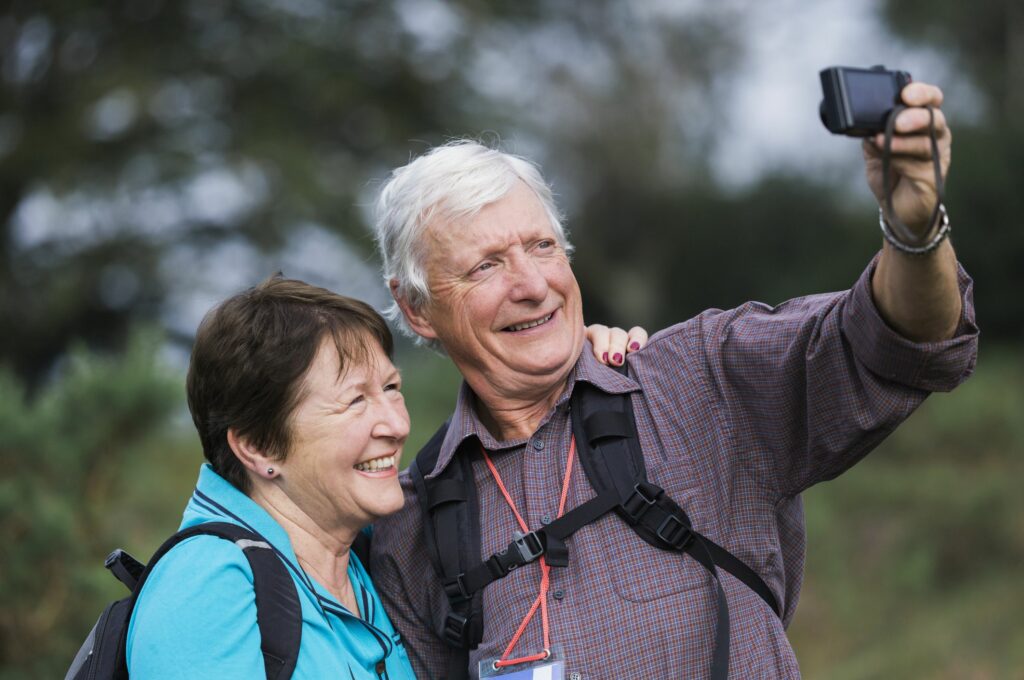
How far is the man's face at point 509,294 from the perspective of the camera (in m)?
2.84

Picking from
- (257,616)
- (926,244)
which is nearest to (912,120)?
(926,244)

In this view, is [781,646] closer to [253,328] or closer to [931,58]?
[253,328]

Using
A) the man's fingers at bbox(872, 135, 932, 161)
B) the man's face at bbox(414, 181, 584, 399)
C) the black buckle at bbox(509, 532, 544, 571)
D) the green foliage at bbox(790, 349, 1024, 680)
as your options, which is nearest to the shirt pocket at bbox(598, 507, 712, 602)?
the black buckle at bbox(509, 532, 544, 571)

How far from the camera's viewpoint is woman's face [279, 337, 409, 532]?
2.71 m

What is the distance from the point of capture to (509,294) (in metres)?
2.85

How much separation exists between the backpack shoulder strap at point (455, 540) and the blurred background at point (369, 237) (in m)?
2.23

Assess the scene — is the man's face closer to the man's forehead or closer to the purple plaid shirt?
the man's forehead

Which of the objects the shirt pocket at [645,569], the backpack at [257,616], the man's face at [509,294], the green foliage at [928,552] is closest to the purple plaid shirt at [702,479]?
the shirt pocket at [645,569]

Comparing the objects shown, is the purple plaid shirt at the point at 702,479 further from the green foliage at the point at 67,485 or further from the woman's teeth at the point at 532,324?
the green foliage at the point at 67,485

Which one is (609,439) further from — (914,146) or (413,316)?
(914,146)

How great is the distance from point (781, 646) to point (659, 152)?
15.1 m

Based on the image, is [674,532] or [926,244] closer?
[926,244]

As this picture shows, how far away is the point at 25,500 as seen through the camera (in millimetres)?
4492

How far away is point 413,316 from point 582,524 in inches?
32.3
